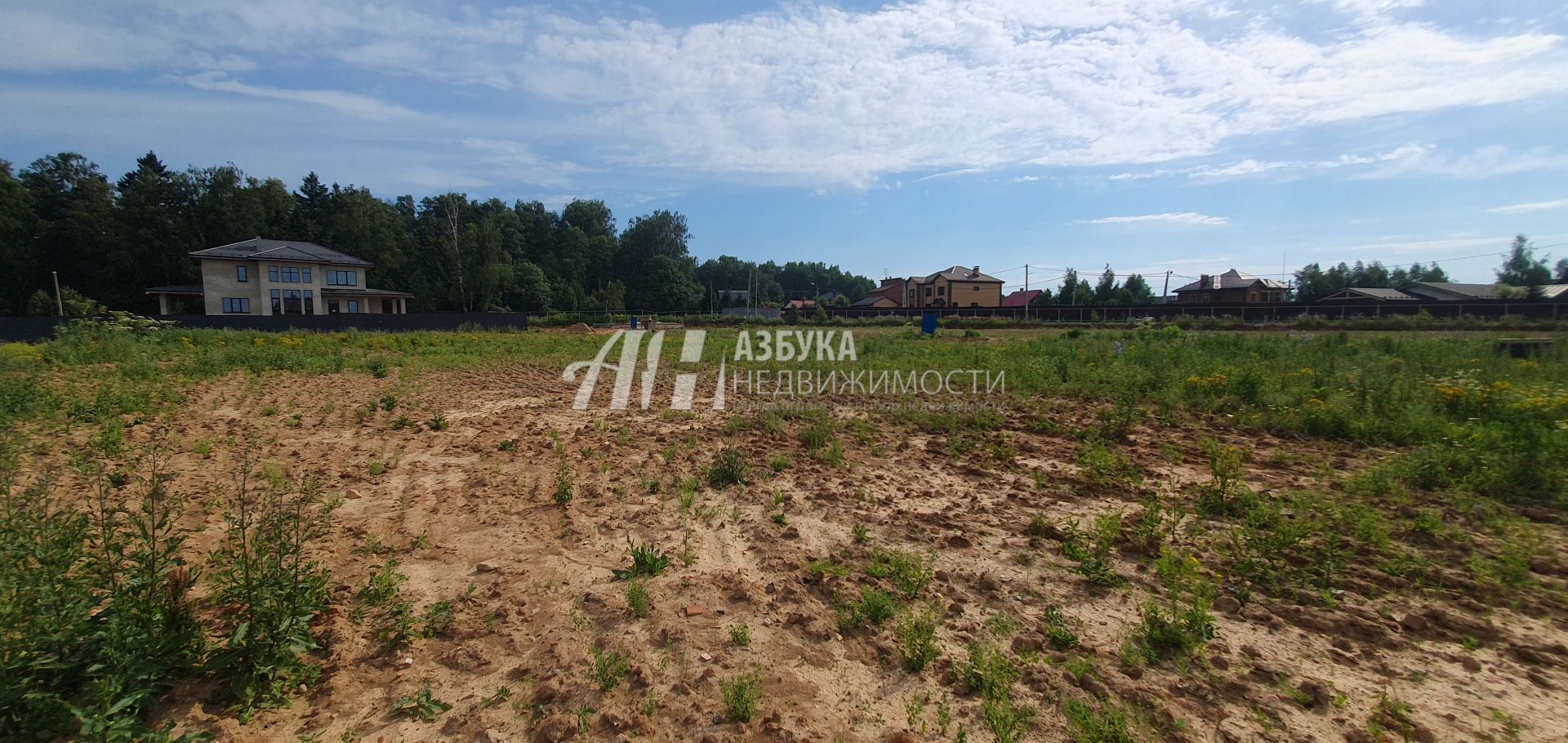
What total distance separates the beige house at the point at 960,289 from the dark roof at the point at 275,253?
52.4 m

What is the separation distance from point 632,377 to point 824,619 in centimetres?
1090

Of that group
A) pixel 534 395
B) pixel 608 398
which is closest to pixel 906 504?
pixel 608 398

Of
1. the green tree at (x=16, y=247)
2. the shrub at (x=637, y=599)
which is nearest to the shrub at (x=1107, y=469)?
the shrub at (x=637, y=599)

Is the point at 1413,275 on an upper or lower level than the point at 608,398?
upper

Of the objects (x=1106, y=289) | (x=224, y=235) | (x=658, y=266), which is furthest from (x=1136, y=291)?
(x=224, y=235)

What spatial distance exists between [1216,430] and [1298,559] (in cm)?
447

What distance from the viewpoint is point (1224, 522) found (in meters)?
4.91

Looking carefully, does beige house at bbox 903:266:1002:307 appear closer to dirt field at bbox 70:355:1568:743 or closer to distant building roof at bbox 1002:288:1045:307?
distant building roof at bbox 1002:288:1045:307

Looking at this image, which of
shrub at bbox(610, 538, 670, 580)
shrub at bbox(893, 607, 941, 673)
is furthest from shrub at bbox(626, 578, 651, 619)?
shrub at bbox(893, 607, 941, 673)

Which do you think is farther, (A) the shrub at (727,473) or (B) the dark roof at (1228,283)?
(B) the dark roof at (1228,283)

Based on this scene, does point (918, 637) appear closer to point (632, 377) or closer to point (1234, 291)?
point (632, 377)

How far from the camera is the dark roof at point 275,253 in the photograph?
35.8m

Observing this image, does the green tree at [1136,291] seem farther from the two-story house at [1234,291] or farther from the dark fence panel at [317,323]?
the dark fence panel at [317,323]

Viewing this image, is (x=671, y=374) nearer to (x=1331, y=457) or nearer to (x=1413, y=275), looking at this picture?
(x=1331, y=457)
